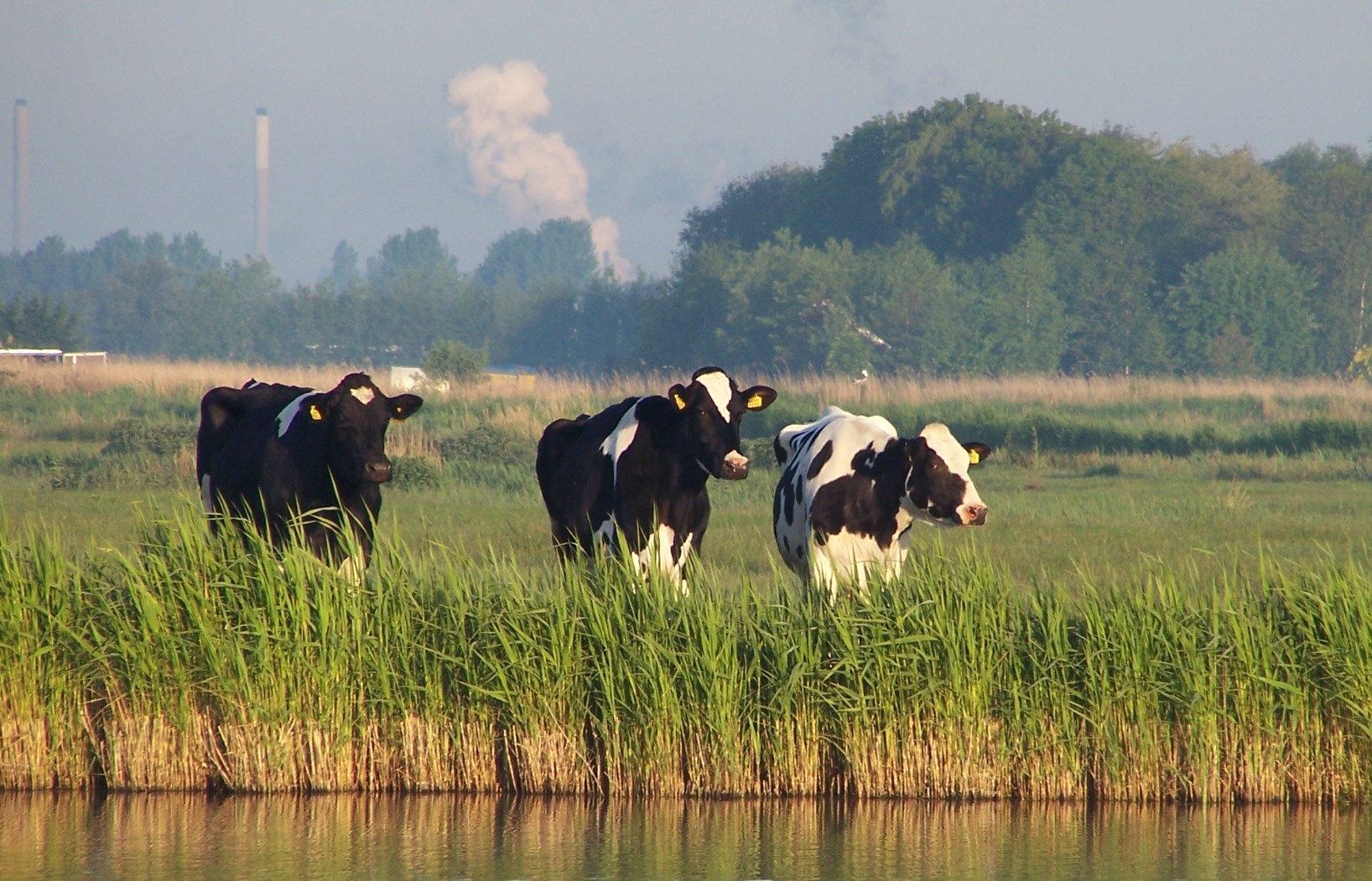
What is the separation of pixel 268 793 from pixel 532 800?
133 centimetres

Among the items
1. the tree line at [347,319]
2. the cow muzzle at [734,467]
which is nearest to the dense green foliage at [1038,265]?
the tree line at [347,319]

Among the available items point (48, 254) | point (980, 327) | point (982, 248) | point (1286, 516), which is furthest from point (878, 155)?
point (48, 254)

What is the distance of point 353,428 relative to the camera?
9.41m

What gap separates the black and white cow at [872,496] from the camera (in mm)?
9078

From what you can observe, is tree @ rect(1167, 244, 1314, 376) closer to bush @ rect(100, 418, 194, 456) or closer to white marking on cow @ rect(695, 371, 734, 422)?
bush @ rect(100, 418, 194, 456)

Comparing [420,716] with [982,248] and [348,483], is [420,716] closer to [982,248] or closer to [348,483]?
[348,483]

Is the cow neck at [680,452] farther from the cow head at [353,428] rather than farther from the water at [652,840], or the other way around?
the water at [652,840]

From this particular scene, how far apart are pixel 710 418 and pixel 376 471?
1.90 metres

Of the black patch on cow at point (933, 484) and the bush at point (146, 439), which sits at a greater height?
the bush at point (146, 439)

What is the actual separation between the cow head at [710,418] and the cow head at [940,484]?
2.91ft

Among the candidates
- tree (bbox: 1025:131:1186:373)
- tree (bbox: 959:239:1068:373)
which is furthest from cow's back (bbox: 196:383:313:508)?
tree (bbox: 1025:131:1186:373)

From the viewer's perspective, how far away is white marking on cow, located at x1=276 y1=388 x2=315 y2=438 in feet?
31.9

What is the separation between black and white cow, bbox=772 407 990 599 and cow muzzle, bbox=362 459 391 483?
2.41 m

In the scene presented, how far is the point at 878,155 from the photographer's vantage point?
64.3 metres
